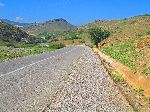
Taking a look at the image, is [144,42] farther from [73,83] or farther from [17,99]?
[17,99]

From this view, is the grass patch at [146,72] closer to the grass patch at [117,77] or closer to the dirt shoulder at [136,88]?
the dirt shoulder at [136,88]

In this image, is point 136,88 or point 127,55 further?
point 127,55

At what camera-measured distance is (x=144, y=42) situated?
67125 mm

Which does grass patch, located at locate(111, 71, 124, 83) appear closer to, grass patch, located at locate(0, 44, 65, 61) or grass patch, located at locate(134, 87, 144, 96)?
grass patch, located at locate(134, 87, 144, 96)

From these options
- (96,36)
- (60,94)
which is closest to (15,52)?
(96,36)

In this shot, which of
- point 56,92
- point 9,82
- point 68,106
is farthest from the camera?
point 9,82

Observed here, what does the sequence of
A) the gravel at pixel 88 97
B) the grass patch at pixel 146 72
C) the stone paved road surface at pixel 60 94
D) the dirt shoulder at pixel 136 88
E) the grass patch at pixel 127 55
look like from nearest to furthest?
the stone paved road surface at pixel 60 94 → the gravel at pixel 88 97 → the dirt shoulder at pixel 136 88 → the grass patch at pixel 146 72 → the grass patch at pixel 127 55

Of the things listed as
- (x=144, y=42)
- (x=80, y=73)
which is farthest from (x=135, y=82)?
(x=144, y=42)

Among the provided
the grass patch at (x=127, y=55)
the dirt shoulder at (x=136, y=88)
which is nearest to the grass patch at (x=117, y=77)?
the dirt shoulder at (x=136, y=88)

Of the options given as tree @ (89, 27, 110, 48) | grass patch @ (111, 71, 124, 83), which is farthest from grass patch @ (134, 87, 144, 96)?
tree @ (89, 27, 110, 48)

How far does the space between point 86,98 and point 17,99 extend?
3.56 metres

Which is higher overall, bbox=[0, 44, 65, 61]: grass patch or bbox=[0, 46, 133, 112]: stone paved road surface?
bbox=[0, 46, 133, 112]: stone paved road surface

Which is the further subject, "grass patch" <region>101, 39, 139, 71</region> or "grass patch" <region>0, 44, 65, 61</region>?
"grass patch" <region>0, 44, 65, 61</region>

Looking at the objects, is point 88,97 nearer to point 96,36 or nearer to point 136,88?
point 136,88
